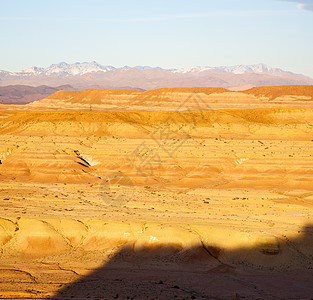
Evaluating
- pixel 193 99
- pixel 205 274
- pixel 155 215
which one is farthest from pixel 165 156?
pixel 193 99

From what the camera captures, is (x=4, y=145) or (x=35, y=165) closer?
(x=35, y=165)

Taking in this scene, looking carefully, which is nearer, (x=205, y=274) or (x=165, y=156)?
(x=205, y=274)

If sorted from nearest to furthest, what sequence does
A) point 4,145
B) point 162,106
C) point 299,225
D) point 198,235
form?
point 198,235 < point 299,225 < point 4,145 < point 162,106

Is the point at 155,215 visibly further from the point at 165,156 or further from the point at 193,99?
the point at 193,99

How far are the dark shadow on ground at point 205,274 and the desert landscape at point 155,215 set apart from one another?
0.20 ft

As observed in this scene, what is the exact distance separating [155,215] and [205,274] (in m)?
9.52

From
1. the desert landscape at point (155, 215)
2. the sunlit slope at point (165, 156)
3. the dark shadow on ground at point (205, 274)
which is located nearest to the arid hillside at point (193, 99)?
the sunlit slope at point (165, 156)

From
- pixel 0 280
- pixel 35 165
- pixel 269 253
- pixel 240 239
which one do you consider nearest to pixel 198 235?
pixel 240 239

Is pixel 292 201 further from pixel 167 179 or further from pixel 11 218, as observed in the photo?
pixel 11 218

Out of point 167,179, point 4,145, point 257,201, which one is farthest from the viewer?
point 4,145

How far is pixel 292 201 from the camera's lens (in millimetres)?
43438

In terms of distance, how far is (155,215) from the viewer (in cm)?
3431

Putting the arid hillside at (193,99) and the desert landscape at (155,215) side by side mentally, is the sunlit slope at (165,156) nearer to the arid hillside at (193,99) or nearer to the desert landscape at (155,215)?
the desert landscape at (155,215)

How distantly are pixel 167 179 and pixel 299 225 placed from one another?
2430 centimetres
